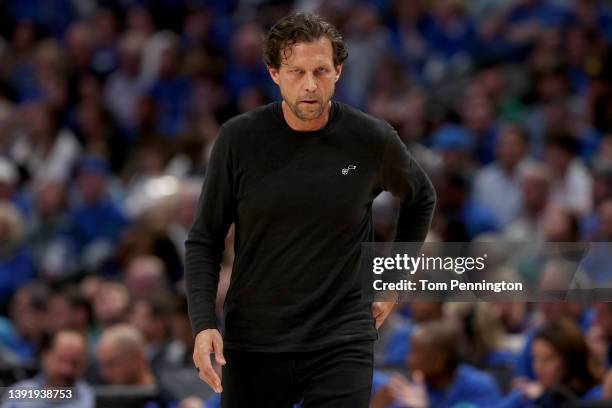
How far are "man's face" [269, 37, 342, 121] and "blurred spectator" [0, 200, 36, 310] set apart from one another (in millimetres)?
5794

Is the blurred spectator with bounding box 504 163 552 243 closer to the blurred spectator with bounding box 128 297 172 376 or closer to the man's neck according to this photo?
the blurred spectator with bounding box 128 297 172 376

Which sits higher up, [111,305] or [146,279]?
[146,279]

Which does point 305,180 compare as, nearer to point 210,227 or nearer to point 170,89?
point 210,227

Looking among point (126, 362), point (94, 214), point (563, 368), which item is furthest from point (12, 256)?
point (563, 368)

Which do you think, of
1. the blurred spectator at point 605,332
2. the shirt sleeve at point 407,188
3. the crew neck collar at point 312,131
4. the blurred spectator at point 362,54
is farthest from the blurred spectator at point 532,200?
the crew neck collar at point 312,131

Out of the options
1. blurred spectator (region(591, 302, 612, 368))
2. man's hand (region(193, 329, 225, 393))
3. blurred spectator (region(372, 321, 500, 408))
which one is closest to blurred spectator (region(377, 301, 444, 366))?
blurred spectator (region(372, 321, 500, 408))

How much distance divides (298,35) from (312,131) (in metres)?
0.29

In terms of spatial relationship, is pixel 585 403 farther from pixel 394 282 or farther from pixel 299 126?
pixel 299 126

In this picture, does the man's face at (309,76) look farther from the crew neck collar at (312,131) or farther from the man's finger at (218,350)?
the man's finger at (218,350)

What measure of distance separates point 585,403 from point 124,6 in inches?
328

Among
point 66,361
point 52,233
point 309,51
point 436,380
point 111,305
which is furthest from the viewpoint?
point 52,233

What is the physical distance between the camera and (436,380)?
19.9ft

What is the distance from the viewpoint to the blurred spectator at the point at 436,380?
5.87 metres

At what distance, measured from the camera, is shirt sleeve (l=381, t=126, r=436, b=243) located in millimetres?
3783
